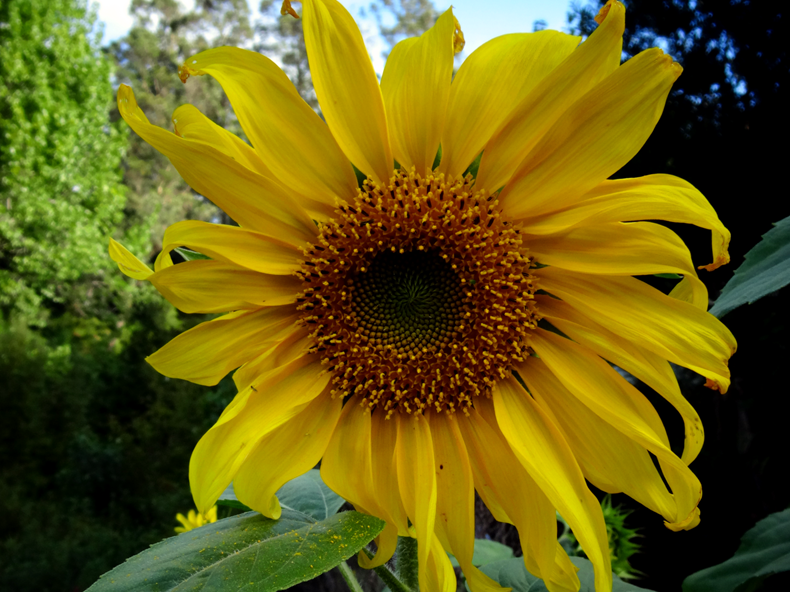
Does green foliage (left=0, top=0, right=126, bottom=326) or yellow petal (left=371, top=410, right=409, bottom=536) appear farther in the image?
green foliage (left=0, top=0, right=126, bottom=326)

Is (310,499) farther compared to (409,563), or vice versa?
(310,499)

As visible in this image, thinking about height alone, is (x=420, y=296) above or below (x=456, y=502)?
above

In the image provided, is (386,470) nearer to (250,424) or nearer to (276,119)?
(250,424)

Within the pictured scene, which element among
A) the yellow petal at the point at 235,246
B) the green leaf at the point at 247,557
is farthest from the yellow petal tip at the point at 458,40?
the green leaf at the point at 247,557

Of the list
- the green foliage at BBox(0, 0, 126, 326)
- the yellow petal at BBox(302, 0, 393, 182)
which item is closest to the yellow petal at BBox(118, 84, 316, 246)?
the yellow petal at BBox(302, 0, 393, 182)

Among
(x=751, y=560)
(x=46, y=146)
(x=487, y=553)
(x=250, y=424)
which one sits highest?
(x=46, y=146)

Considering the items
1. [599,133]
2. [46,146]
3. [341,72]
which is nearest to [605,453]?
[599,133]

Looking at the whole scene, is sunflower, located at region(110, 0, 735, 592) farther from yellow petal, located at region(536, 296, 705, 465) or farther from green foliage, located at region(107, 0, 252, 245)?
green foliage, located at region(107, 0, 252, 245)

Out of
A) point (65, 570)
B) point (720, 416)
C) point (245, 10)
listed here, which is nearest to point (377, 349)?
point (720, 416)
